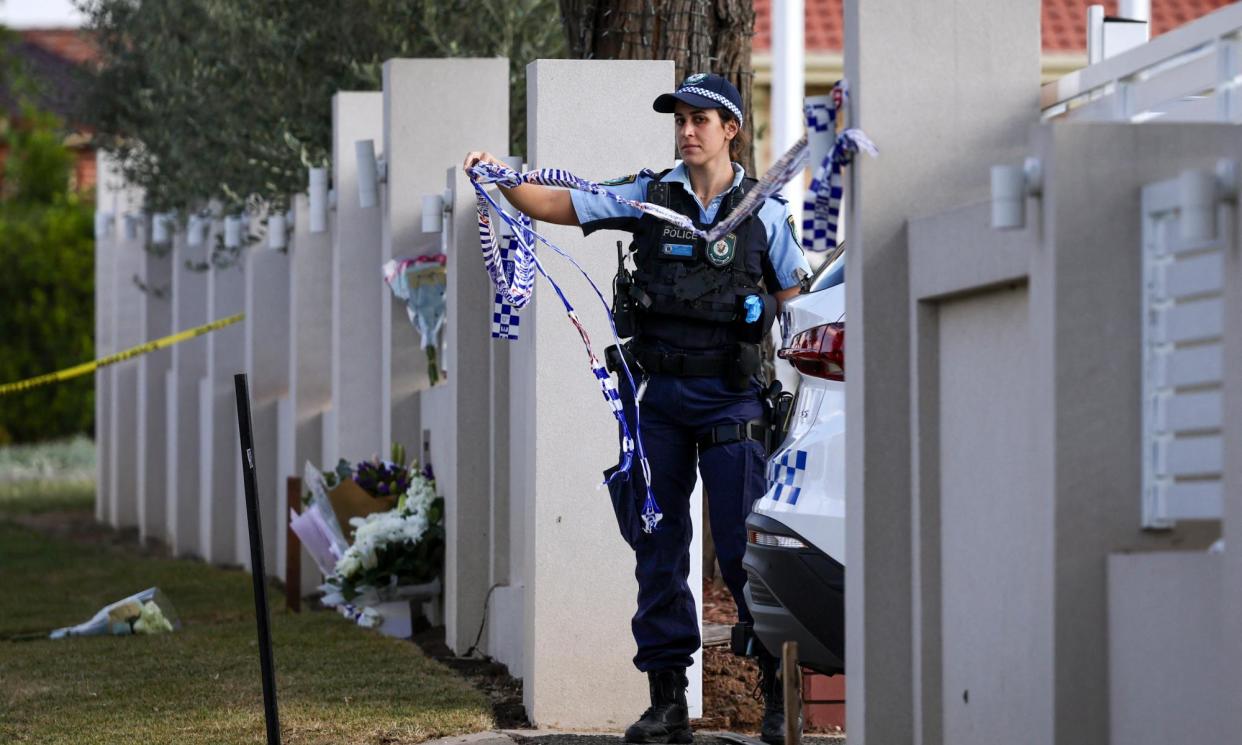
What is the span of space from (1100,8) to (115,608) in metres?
5.80

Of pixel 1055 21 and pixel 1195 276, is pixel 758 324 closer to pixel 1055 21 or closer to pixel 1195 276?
pixel 1195 276

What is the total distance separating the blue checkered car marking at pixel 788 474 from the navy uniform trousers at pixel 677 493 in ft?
1.21

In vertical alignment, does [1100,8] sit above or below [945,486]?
above

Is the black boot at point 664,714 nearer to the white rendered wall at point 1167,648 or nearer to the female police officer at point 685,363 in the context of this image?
the female police officer at point 685,363

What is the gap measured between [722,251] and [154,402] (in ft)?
41.3

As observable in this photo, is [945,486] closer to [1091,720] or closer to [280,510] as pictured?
[1091,720]

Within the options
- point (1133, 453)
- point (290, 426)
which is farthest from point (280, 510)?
point (1133, 453)

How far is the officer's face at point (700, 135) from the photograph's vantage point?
6.78 metres

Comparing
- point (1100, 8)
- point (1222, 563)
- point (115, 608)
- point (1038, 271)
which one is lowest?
point (115, 608)

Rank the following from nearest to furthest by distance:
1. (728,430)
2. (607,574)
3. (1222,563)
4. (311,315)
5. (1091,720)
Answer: (1222,563)
(1091,720)
(728,430)
(607,574)
(311,315)

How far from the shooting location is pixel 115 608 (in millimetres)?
10656

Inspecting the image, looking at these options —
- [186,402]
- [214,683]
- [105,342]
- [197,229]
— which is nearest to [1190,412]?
[214,683]

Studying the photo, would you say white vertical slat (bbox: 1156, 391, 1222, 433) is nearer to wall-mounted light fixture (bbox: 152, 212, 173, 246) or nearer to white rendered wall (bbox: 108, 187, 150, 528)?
wall-mounted light fixture (bbox: 152, 212, 173, 246)

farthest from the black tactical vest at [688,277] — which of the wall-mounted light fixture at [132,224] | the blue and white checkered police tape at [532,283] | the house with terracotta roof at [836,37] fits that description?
the house with terracotta roof at [836,37]
